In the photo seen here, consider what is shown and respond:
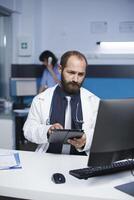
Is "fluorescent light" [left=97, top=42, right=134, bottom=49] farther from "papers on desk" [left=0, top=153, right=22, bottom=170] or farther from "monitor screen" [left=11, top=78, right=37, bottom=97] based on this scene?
"papers on desk" [left=0, top=153, right=22, bottom=170]

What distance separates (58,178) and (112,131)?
33 centimetres

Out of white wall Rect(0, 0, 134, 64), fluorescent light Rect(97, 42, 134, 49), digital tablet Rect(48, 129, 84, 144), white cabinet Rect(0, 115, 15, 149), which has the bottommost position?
white cabinet Rect(0, 115, 15, 149)

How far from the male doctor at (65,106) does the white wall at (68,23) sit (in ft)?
9.23

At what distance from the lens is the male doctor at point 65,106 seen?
2008 mm

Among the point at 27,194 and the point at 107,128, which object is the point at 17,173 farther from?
the point at 107,128

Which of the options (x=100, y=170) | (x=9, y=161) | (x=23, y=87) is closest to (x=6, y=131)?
(x=23, y=87)

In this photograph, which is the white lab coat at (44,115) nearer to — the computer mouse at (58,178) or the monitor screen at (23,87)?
the computer mouse at (58,178)

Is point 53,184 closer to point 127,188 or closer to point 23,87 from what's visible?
A: point 127,188

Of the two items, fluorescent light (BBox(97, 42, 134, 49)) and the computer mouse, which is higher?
fluorescent light (BBox(97, 42, 134, 49))

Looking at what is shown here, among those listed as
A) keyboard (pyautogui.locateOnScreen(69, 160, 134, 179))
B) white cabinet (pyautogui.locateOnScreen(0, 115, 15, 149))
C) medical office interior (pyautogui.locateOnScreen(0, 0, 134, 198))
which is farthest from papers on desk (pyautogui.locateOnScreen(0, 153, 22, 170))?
medical office interior (pyautogui.locateOnScreen(0, 0, 134, 198))

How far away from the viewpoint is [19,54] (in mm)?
4766

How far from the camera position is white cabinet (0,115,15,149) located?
3859 millimetres

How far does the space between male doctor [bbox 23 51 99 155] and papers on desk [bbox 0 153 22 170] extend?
7.4 inches

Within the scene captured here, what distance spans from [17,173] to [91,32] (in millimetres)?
3614
